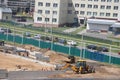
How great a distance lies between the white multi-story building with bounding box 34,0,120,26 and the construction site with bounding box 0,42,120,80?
35.8m

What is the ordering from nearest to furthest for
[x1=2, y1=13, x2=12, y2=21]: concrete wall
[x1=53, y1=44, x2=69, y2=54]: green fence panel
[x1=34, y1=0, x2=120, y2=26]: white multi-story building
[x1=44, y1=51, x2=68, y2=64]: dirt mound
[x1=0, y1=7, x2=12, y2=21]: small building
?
1. [x1=44, y1=51, x2=68, y2=64]: dirt mound
2. [x1=53, y1=44, x2=69, y2=54]: green fence panel
3. [x1=34, y1=0, x2=120, y2=26]: white multi-story building
4. [x1=0, y1=7, x2=12, y2=21]: small building
5. [x1=2, y1=13, x2=12, y2=21]: concrete wall

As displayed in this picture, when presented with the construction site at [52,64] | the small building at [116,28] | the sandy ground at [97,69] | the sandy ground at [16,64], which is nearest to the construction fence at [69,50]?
the construction site at [52,64]

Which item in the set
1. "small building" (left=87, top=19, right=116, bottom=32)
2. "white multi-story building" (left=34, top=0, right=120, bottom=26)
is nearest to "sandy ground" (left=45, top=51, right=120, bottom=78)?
"small building" (left=87, top=19, right=116, bottom=32)

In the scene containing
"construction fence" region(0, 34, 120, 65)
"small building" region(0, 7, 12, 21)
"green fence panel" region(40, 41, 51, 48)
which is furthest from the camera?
"small building" region(0, 7, 12, 21)

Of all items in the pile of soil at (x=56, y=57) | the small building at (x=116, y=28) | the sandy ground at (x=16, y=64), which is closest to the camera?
the sandy ground at (x=16, y=64)

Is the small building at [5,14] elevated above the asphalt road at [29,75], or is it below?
above

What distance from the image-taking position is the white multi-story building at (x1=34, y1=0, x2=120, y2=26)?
338ft

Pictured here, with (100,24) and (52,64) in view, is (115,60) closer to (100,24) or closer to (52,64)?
(52,64)

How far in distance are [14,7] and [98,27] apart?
65.3m

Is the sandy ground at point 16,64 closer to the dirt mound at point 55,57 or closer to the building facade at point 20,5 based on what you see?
the dirt mound at point 55,57

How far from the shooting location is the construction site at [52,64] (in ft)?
158

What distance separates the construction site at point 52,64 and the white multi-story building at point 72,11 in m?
35.8

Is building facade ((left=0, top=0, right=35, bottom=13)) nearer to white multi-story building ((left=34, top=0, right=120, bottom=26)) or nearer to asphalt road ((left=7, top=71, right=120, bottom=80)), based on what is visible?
white multi-story building ((left=34, top=0, right=120, bottom=26))

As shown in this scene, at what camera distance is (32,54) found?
62094 millimetres
